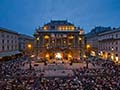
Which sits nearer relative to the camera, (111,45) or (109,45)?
(111,45)

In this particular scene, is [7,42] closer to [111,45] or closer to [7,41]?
[7,41]

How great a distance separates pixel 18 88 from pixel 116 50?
161 ft

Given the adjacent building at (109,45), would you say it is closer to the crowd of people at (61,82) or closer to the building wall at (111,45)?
the building wall at (111,45)

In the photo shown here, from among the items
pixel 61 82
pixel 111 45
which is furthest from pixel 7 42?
pixel 61 82

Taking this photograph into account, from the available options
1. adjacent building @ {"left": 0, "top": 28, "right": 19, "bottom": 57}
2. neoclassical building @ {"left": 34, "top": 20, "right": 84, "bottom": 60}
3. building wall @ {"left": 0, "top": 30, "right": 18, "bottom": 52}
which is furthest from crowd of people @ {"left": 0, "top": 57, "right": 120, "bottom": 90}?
neoclassical building @ {"left": 34, "top": 20, "right": 84, "bottom": 60}

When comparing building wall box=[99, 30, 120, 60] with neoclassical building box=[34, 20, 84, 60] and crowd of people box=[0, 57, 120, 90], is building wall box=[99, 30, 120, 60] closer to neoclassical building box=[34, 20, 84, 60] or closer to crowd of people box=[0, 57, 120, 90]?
neoclassical building box=[34, 20, 84, 60]

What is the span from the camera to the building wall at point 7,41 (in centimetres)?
6028

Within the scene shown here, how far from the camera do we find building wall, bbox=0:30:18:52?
6028 cm

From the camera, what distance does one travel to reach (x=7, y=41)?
215 feet

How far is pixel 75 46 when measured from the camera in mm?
70125

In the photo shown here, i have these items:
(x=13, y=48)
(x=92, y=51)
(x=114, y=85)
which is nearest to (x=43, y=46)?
(x=13, y=48)

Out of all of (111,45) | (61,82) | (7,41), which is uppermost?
(7,41)

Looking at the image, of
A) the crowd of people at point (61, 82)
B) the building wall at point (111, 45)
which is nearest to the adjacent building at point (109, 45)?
the building wall at point (111, 45)

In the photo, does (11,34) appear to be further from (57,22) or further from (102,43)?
(102,43)
